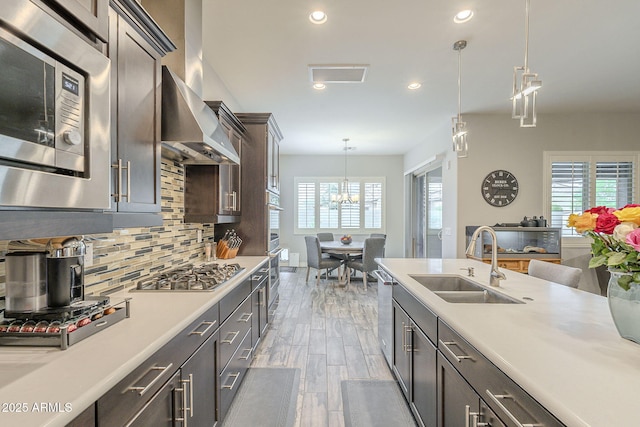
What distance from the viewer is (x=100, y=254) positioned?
5.34ft

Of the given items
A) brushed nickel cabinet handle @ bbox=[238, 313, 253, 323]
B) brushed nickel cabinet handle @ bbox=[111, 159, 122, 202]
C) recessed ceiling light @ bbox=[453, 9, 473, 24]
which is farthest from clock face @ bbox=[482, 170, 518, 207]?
brushed nickel cabinet handle @ bbox=[111, 159, 122, 202]

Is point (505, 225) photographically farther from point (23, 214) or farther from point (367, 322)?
point (23, 214)

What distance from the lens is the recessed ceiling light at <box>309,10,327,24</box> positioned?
89.6 inches

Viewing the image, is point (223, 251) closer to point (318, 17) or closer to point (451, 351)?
point (318, 17)

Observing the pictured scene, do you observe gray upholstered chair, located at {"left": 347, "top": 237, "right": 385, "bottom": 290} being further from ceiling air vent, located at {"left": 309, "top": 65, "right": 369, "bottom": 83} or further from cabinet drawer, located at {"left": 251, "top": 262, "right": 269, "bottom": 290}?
ceiling air vent, located at {"left": 309, "top": 65, "right": 369, "bottom": 83}

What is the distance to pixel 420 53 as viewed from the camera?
113 inches

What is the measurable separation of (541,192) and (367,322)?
11.4 ft

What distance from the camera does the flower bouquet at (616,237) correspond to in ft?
3.03

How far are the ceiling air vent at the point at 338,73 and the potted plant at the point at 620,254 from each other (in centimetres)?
260

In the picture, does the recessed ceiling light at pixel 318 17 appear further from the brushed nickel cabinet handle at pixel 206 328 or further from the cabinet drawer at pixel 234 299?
the brushed nickel cabinet handle at pixel 206 328

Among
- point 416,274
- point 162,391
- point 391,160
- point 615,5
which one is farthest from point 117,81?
point 391,160

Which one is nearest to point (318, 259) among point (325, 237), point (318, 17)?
point (325, 237)

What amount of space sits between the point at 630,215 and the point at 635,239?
0.34ft

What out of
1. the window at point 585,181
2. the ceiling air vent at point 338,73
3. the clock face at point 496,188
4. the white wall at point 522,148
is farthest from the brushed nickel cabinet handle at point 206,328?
the window at point 585,181
